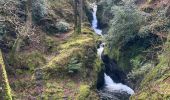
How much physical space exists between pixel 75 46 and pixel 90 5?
18893 millimetres

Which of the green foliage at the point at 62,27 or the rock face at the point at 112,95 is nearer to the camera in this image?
the rock face at the point at 112,95

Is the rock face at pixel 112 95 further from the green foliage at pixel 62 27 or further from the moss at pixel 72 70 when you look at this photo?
the green foliage at pixel 62 27

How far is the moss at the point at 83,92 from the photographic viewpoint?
21.0 metres

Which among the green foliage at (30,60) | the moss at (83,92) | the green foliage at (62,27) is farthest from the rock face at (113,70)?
the green foliage at (30,60)

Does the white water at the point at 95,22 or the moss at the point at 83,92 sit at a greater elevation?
the white water at the point at 95,22

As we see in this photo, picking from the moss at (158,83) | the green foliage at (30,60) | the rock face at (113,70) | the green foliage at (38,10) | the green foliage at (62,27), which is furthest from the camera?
the green foliage at (62,27)

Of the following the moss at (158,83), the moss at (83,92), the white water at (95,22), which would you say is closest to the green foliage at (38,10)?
the moss at (83,92)

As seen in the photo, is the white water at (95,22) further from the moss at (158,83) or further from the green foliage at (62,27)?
the moss at (158,83)

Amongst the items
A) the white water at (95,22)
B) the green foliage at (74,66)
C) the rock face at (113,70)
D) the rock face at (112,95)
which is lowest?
the rock face at (112,95)

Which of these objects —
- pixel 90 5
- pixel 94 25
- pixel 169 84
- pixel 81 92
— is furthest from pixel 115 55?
pixel 90 5

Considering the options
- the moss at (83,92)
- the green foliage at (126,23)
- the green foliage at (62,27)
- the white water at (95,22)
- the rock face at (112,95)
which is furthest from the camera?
the white water at (95,22)

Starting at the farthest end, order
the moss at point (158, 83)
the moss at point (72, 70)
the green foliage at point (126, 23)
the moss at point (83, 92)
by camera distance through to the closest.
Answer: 1. the green foliage at point (126, 23)
2. the moss at point (72, 70)
3. the moss at point (83, 92)
4. the moss at point (158, 83)

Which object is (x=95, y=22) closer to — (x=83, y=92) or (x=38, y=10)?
(x=38, y=10)

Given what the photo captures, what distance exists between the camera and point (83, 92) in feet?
70.3
